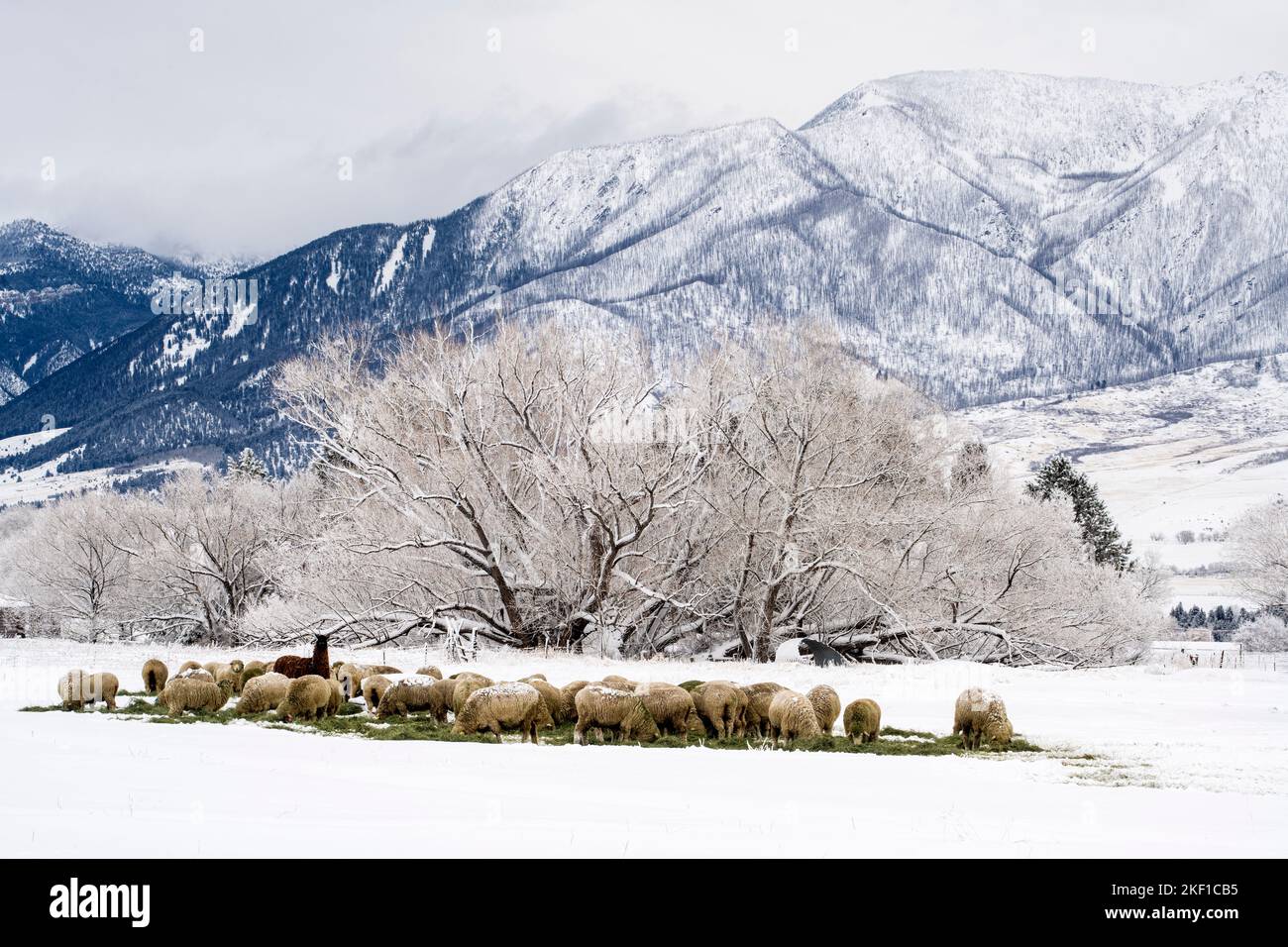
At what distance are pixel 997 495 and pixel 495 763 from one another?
27.4 metres

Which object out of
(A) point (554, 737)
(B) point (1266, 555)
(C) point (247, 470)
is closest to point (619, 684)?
(A) point (554, 737)

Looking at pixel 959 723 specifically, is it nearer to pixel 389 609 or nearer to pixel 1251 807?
pixel 1251 807

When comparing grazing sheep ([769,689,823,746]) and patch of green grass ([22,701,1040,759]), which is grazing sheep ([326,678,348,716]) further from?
grazing sheep ([769,689,823,746])

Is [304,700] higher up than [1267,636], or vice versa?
[304,700]

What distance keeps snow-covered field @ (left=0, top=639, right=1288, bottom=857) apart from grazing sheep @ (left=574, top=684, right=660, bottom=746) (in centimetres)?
110

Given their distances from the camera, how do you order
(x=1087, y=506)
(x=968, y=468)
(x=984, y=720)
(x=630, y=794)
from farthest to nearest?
(x=1087, y=506) < (x=968, y=468) < (x=984, y=720) < (x=630, y=794)

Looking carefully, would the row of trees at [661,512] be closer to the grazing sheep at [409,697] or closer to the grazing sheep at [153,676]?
→ the grazing sheep at [153,676]

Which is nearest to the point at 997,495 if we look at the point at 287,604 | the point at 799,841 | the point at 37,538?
the point at 287,604

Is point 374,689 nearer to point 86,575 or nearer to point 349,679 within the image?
point 349,679

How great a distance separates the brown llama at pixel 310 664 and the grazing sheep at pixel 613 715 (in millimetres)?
7065

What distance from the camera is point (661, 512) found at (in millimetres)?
32594

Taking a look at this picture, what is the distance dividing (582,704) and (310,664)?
9028mm

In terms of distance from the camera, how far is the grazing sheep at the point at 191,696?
16.2 meters
